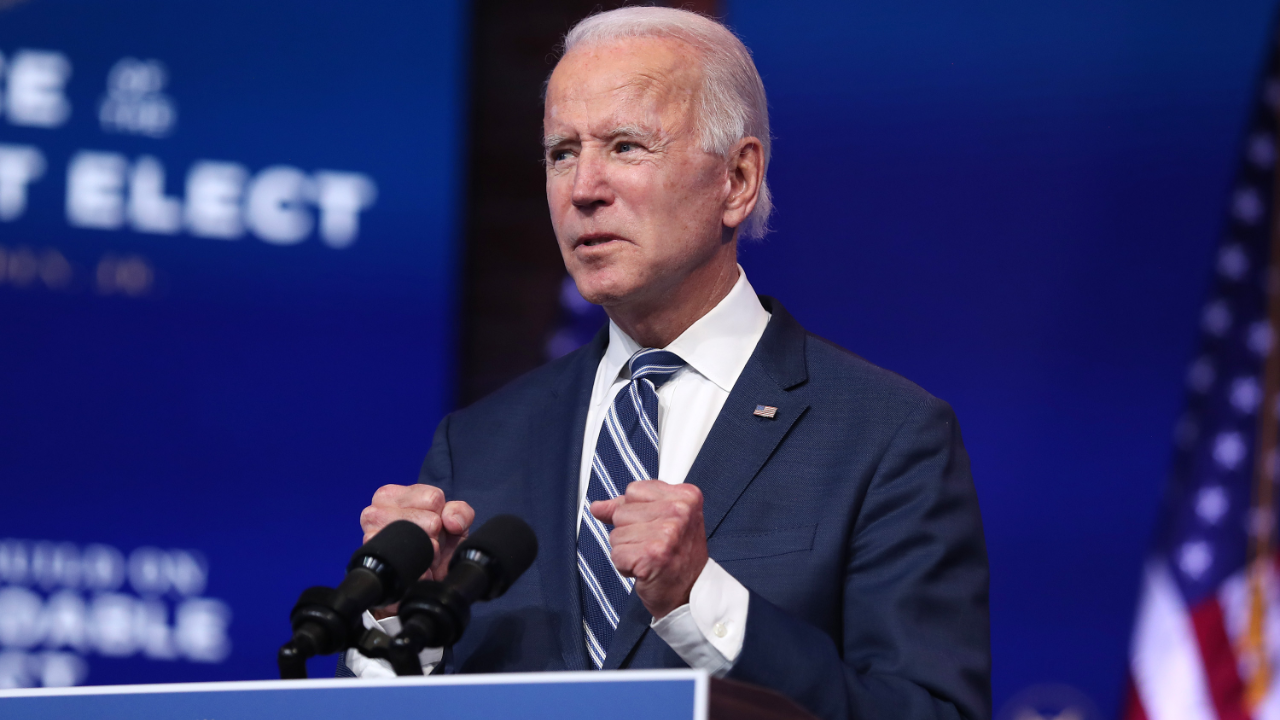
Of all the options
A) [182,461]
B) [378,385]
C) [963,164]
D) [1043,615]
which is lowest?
[1043,615]

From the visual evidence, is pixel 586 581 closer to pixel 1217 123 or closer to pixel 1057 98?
pixel 1057 98

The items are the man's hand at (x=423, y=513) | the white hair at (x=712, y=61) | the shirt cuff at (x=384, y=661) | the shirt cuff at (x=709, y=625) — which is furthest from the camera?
the white hair at (x=712, y=61)

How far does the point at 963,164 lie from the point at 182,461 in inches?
90.5

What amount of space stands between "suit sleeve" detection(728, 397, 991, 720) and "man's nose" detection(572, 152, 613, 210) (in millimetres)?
567

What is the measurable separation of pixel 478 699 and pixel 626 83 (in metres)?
1.11

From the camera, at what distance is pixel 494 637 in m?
1.76

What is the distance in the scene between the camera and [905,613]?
1.55 m

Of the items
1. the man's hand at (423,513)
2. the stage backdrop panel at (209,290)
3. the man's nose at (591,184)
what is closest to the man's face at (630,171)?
the man's nose at (591,184)

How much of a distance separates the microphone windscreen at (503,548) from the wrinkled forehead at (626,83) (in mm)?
735

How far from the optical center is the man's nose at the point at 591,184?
1803 millimetres

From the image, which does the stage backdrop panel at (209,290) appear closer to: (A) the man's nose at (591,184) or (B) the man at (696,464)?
(B) the man at (696,464)

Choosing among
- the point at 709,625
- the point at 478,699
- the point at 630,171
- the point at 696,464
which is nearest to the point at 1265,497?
the point at 696,464

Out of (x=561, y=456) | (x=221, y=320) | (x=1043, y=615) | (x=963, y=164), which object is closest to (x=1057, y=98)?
(x=963, y=164)

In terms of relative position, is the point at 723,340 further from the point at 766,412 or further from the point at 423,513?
the point at 423,513
